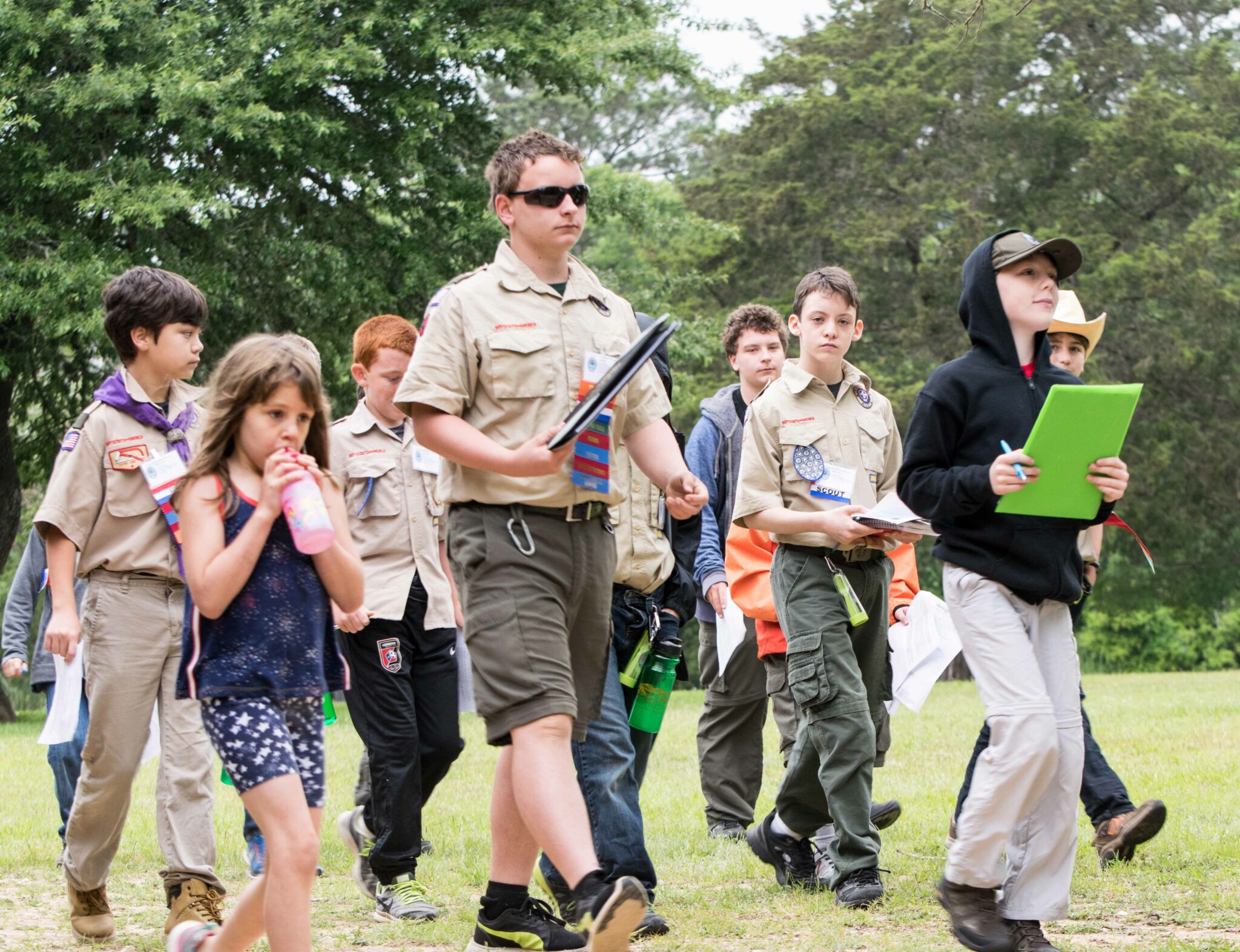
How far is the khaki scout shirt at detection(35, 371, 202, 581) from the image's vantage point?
501 cm

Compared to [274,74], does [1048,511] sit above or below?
below

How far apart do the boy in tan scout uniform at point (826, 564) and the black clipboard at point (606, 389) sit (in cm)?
164

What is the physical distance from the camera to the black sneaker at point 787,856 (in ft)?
18.9

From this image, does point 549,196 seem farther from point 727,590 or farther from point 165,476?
point 727,590

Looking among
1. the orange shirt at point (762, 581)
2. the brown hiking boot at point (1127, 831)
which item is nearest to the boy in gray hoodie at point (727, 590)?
the orange shirt at point (762, 581)

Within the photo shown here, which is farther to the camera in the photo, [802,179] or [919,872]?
[802,179]

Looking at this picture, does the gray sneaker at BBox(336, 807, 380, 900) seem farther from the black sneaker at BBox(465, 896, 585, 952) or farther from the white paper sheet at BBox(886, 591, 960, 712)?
the white paper sheet at BBox(886, 591, 960, 712)

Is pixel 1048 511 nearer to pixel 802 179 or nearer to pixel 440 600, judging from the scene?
pixel 440 600

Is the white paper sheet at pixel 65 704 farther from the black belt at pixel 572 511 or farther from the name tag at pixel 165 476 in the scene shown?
the black belt at pixel 572 511

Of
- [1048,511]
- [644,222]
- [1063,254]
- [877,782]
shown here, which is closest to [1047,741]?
[1048,511]

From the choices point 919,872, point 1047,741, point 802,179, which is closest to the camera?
point 1047,741

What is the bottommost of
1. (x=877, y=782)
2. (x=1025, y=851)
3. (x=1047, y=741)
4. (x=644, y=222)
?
(x=877, y=782)

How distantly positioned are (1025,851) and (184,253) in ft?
52.5

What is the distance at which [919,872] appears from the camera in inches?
233
